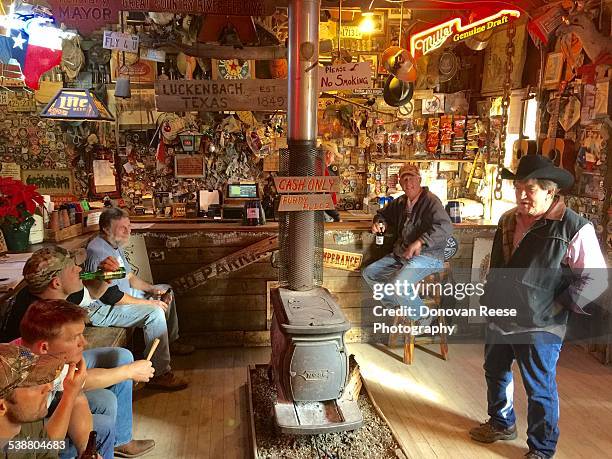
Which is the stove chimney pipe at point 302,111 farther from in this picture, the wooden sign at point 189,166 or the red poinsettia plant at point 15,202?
the wooden sign at point 189,166

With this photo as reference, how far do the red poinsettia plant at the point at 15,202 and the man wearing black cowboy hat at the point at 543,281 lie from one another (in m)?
3.19

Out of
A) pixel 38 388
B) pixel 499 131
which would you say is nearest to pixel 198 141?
pixel 499 131

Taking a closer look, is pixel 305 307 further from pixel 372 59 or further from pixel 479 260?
pixel 372 59

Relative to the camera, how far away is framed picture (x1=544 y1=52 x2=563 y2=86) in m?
5.08

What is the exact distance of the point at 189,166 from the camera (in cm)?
662

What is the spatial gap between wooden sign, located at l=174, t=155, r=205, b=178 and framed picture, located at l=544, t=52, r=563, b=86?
3.99 m

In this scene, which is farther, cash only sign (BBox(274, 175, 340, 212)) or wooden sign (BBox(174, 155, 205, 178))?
wooden sign (BBox(174, 155, 205, 178))

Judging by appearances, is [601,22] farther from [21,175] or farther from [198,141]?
[21,175]

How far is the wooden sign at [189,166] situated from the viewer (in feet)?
21.6

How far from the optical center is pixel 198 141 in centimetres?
655

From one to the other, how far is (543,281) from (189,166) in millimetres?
4767

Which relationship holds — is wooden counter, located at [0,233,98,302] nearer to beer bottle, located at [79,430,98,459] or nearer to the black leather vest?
beer bottle, located at [79,430,98,459]

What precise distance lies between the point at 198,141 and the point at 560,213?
4.70m

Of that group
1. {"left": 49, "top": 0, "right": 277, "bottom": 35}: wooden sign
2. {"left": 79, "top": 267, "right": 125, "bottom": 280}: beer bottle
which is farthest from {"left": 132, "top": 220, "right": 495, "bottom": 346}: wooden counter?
{"left": 49, "top": 0, "right": 277, "bottom": 35}: wooden sign
